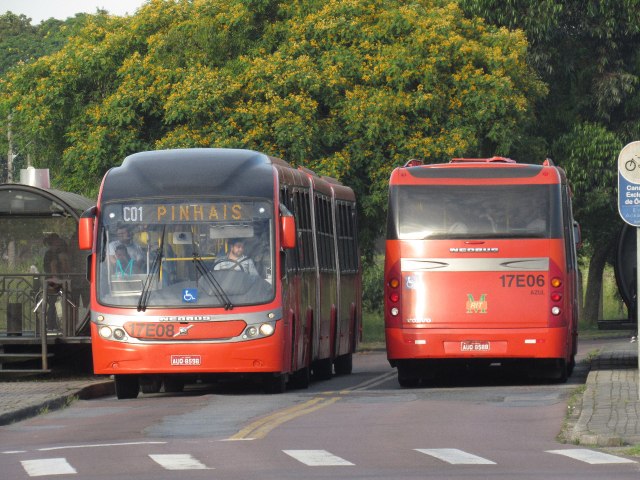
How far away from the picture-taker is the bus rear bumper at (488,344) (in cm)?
2225

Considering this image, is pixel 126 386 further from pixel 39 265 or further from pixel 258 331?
pixel 39 265

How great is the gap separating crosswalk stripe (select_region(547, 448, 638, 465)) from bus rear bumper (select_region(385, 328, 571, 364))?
8.12 m

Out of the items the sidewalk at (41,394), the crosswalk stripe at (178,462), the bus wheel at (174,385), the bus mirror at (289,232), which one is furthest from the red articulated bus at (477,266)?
the crosswalk stripe at (178,462)

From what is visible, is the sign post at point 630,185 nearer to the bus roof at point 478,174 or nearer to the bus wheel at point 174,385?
the bus roof at point 478,174

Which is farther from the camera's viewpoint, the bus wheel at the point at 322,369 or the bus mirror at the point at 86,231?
the bus wheel at the point at 322,369

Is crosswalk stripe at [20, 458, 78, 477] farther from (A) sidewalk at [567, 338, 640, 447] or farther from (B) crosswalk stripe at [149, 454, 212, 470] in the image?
(A) sidewalk at [567, 338, 640, 447]

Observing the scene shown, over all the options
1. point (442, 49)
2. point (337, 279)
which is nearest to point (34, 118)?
point (442, 49)

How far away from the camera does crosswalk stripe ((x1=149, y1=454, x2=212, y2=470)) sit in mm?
12992

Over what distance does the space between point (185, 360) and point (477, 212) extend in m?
4.38

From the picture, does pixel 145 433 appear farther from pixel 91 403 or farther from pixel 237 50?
pixel 237 50

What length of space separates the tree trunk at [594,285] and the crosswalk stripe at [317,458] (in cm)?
3948

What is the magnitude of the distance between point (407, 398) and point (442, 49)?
845 inches

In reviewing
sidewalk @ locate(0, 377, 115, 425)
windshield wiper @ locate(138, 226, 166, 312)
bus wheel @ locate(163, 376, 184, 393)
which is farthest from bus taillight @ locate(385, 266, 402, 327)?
sidewalk @ locate(0, 377, 115, 425)

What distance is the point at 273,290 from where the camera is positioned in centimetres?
2114
